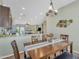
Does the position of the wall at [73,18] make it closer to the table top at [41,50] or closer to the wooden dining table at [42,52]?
the table top at [41,50]

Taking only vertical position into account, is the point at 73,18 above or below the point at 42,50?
above

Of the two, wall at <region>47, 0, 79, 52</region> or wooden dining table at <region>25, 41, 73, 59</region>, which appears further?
Answer: wall at <region>47, 0, 79, 52</region>

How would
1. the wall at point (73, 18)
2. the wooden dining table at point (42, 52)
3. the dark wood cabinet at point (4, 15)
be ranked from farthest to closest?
the wall at point (73, 18), the dark wood cabinet at point (4, 15), the wooden dining table at point (42, 52)

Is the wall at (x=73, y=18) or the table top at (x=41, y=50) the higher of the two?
the wall at (x=73, y=18)

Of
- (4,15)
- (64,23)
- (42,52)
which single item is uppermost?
(4,15)

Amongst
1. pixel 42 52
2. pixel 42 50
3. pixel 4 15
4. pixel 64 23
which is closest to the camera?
pixel 42 52

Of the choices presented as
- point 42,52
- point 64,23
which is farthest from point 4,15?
point 64,23

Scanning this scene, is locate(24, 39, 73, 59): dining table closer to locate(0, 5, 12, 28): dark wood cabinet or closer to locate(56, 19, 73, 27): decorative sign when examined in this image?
locate(0, 5, 12, 28): dark wood cabinet

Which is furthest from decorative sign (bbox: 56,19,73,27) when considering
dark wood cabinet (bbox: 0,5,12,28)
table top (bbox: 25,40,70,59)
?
dark wood cabinet (bbox: 0,5,12,28)

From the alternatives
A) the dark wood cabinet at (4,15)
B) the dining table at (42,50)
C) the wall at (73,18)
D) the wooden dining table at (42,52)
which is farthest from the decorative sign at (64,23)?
the wooden dining table at (42,52)

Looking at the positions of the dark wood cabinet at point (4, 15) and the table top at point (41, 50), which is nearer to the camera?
the table top at point (41, 50)

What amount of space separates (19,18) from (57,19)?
234cm

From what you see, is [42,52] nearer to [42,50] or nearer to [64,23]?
[42,50]

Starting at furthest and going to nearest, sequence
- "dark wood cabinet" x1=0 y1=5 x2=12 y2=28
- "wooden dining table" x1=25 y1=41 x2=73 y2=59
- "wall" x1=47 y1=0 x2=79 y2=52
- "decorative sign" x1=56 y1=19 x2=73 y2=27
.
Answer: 1. "decorative sign" x1=56 y1=19 x2=73 y2=27
2. "wall" x1=47 y1=0 x2=79 y2=52
3. "dark wood cabinet" x1=0 y1=5 x2=12 y2=28
4. "wooden dining table" x1=25 y1=41 x2=73 y2=59
